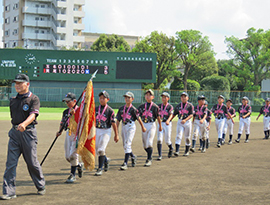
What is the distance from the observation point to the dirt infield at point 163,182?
21.5 feet

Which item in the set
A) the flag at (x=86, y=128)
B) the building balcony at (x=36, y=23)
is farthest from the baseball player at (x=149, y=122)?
the building balcony at (x=36, y=23)

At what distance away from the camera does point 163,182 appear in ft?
26.0

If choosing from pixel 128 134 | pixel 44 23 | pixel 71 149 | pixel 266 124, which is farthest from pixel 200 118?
pixel 44 23

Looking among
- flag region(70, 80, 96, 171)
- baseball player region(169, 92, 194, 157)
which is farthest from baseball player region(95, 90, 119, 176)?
baseball player region(169, 92, 194, 157)

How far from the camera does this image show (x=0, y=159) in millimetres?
10336

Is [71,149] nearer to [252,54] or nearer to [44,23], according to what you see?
[252,54]

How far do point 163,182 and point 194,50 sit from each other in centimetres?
5630

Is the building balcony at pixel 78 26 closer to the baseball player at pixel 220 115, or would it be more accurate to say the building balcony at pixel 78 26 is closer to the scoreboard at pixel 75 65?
the scoreboard at pixel 75 65

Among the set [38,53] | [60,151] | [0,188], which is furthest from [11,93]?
[0,188]

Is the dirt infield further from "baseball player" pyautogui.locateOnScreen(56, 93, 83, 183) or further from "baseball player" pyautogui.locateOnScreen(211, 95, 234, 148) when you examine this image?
"baseball player" pyautogui.locateOnScreen(211, 95, 234, 148)

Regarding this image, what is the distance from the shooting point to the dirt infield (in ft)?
21.5

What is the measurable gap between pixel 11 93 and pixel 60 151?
3134cm

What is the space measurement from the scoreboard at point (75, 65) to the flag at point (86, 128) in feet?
105

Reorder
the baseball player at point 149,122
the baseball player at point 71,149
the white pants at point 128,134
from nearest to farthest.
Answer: the baseball player at point 71,149 < the white pants at point 128,134 < the baseball player at point 149,122
